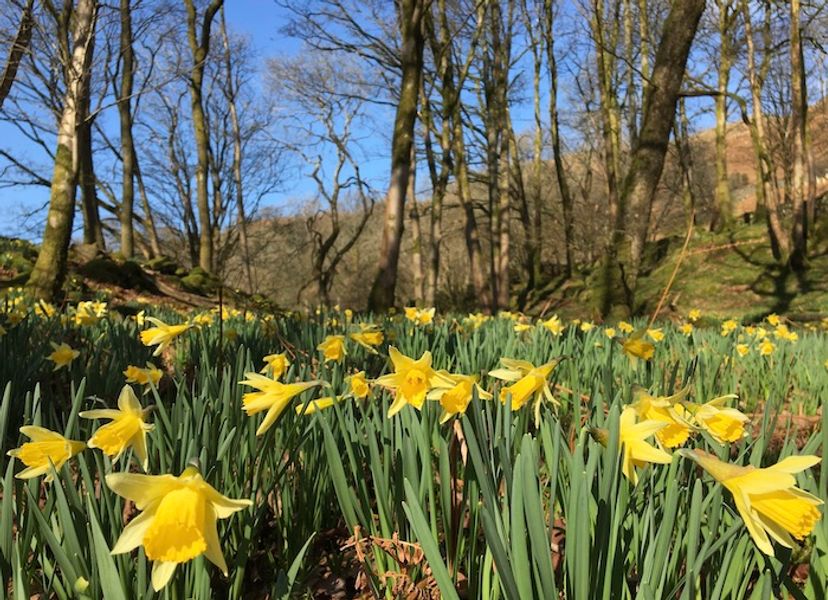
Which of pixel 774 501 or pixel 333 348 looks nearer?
pixel 774 501

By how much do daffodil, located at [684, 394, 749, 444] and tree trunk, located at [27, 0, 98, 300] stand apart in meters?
7.32

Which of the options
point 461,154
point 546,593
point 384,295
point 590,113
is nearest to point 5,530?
point 546,593

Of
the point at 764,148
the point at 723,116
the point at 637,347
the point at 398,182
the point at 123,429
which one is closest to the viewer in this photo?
the point at 123,429

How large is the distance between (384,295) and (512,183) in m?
14.3

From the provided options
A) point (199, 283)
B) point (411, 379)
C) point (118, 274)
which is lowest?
point (411, 379)

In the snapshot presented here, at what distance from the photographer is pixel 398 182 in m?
8.18

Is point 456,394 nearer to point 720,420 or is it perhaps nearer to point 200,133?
point 720,420

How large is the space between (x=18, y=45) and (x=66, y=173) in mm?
1459

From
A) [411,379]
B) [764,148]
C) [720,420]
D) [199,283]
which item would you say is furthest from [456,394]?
[764,148]

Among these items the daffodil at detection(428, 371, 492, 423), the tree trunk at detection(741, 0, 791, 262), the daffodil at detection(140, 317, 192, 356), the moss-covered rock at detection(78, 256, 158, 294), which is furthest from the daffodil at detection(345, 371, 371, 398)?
the tree trunk at detection(741, 0, 791, 262)

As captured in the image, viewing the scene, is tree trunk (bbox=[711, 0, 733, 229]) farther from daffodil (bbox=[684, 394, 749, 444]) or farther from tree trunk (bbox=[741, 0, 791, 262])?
daffodil (bbox=[684, 394, 749, 444])

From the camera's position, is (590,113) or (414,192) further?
(590,113)

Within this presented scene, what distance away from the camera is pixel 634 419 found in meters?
0.90

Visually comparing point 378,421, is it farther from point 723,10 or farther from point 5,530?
point 723,10
